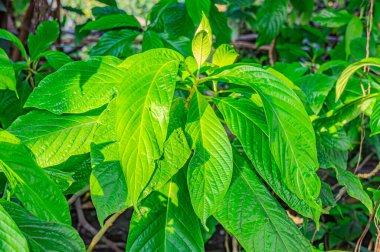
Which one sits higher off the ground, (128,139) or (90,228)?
(128,139)

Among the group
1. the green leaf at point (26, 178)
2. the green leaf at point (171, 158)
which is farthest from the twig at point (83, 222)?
the green leaf at point (26, 178)

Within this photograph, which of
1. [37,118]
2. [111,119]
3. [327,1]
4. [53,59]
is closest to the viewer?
[111,119]

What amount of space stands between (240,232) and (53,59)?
0.72 m

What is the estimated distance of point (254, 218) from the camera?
2.93 feet

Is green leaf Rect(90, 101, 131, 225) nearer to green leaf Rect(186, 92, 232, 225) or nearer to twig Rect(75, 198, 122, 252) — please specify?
green leaf Rect(186, 92, 232, 225)

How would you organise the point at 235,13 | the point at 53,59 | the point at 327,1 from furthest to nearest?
the point at 327,1 → the point at 235,13 → the point at 53,59

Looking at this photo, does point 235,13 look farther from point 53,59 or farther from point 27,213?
point 27,213

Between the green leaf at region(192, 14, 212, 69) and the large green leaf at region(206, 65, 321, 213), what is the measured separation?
5.5 inches

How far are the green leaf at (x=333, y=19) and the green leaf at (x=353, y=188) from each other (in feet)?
3.73

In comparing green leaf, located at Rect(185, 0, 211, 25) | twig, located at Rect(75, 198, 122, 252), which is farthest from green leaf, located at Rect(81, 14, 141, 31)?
twig, located at Rect(75, 198, 122, 252)

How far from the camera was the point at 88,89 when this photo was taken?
0.92 m

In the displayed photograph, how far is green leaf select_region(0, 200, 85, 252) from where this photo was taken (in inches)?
30.3

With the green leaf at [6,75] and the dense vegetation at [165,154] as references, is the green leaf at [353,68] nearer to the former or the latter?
the dense vegetation at [165,154]

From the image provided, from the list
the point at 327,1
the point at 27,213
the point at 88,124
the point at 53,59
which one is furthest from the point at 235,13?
the point at 27,213
